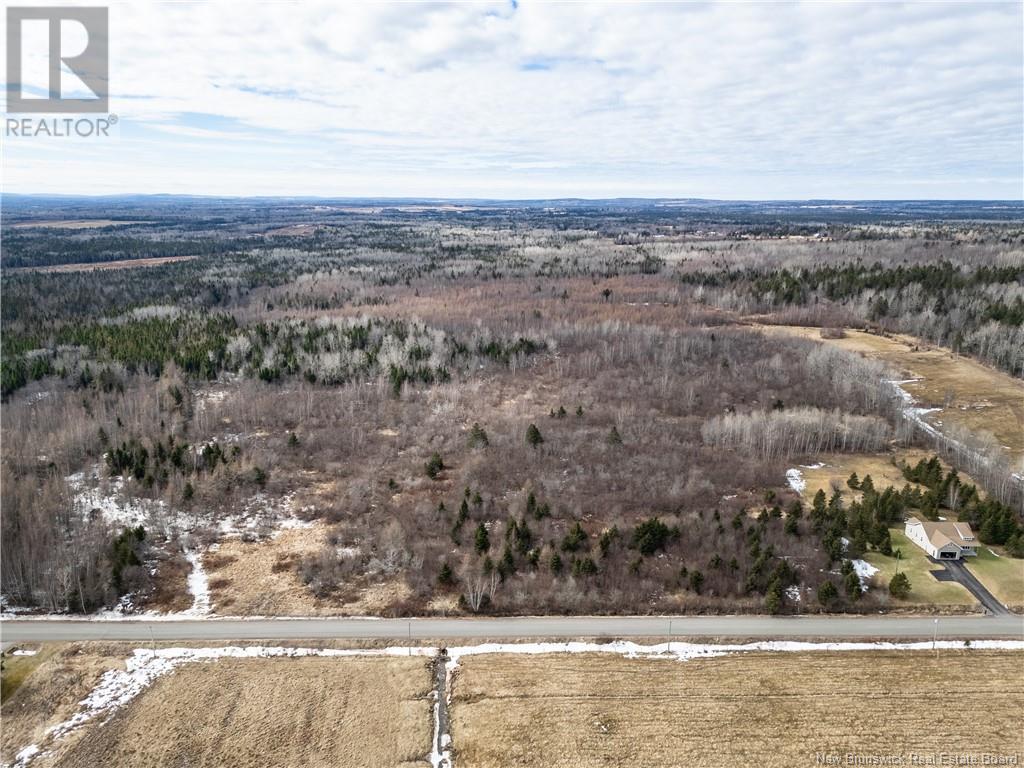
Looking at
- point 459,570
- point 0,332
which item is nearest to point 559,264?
point 0,332

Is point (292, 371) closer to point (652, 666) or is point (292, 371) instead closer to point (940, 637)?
point (652, 666)

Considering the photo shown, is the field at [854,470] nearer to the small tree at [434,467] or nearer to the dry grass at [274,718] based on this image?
the small tree at [434,467]

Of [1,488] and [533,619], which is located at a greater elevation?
[1,488]

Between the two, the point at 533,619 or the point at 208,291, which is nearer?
the point at 533,619

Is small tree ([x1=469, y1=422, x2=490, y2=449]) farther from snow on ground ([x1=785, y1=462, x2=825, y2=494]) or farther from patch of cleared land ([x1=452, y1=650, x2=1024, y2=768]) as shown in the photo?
patch of cleared land ([x1=452, y1=650, x2=1024, y2=768])

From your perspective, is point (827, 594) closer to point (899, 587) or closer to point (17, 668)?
point (899, 587)

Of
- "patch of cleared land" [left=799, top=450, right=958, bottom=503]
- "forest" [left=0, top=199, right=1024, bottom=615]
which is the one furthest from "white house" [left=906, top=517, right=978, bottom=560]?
"patch of cleared land" [left=799, top=450, right=958, bottom=503]

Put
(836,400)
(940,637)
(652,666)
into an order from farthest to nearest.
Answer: (836,400) → (940,637) → (652,666)
